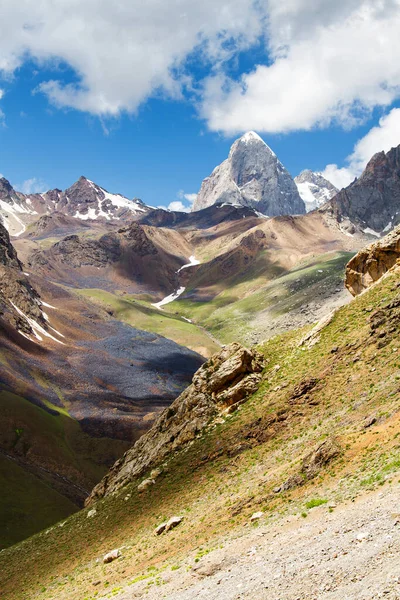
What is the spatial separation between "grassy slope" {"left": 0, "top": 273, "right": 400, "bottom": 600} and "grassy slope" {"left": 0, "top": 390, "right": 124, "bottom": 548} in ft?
62.5

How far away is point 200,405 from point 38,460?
4298 centimetres

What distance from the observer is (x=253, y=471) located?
98.6 ft

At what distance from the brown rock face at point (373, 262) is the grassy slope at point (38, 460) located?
141 ft

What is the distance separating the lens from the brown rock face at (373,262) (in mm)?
44781

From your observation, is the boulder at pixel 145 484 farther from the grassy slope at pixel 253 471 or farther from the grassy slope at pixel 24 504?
the grassy slope at pixel 24 504

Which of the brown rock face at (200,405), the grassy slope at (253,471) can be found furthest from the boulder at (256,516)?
the brown rock face at (200,405)

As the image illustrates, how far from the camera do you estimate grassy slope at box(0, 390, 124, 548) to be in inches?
2322

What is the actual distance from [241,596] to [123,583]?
34.4 feet

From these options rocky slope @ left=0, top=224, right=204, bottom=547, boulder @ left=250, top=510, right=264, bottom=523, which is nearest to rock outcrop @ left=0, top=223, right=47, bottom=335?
rocky slope @ left=0, top=224, right=204, bottom=547

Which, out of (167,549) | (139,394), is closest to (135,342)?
(139,394)

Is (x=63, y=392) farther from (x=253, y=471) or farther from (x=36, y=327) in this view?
(x=253, y=471)

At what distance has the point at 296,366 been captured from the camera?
38.0 m

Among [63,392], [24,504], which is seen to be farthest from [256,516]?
[63,392]

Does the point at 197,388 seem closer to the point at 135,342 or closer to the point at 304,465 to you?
the point at 304,465
